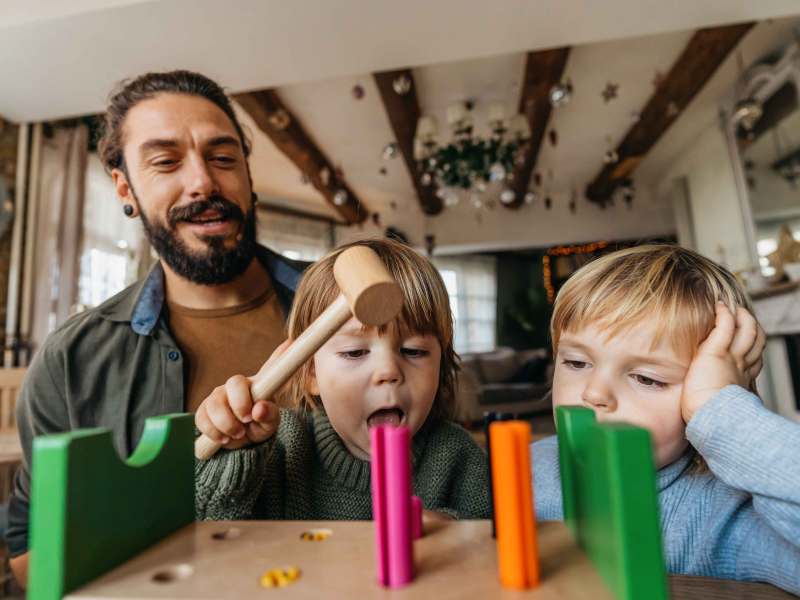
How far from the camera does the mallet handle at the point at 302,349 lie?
42cm

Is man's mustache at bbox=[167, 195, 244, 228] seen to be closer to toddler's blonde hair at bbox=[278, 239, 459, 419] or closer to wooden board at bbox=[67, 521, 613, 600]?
toddler's blonde hair at bbox=[278, 239, 459, 419]

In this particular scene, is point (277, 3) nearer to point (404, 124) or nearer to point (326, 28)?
point (326, 28)

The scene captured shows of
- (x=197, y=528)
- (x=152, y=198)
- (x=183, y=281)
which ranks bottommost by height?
(x=197, y=528)

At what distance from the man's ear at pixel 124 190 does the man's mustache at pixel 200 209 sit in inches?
4.7

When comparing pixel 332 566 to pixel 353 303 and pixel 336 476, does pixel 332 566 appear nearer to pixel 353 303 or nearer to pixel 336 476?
pixel 353 303

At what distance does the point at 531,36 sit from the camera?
2.39 metres

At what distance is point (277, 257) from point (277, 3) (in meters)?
1.40

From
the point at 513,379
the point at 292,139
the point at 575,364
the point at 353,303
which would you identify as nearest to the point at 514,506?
the point at 353,303

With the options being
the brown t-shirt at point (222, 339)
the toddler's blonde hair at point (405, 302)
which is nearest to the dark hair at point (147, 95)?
the brown t-shirt at point (222, 339)

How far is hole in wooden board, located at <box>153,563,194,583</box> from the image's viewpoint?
322 mm

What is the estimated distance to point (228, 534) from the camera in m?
0.39

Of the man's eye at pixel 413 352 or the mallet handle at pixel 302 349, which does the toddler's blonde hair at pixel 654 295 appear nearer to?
the man's eye at pixel 413 352

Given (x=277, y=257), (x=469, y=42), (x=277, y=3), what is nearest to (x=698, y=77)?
(x=469, y=42)

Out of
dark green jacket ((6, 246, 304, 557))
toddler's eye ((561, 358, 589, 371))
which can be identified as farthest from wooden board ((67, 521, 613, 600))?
dark green jacket ((6, 246, 304, 557))
